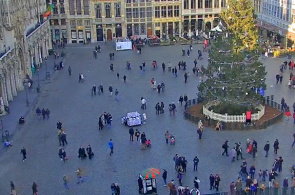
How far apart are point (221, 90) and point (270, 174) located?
12.9 m

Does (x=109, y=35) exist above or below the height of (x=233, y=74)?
below

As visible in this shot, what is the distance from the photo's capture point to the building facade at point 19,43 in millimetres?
49719

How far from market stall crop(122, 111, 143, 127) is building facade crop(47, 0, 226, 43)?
144 ft

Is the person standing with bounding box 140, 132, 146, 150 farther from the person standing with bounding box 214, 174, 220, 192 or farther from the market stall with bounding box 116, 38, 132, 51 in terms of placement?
the market stall with bounding box 116, 38, 132, 51

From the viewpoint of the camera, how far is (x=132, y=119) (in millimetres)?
42156

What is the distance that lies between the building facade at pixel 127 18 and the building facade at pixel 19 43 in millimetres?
10016

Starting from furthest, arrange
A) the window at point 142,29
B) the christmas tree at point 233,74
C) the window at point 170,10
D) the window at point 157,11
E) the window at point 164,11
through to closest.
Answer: the window at point 142,29 < the window at point 170,10 < the window at point 164,11 < the window at point 157,11 < the christmas tree at point 233,74

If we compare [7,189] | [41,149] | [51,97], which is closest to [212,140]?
[41,149]

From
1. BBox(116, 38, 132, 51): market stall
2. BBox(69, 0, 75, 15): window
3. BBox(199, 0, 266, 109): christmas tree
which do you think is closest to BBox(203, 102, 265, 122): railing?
BBox(199, 0, 266, 109): christmas tree

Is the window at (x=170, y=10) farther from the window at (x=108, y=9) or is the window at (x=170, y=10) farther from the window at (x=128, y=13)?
the window at (x=108, y=9)

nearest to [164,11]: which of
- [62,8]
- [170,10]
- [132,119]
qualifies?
[170,10]

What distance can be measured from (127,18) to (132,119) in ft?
149

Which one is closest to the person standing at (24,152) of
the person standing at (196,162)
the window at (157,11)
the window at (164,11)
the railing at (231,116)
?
the person standing at (196,162)

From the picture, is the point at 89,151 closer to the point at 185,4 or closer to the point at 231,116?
the point at 231,116
